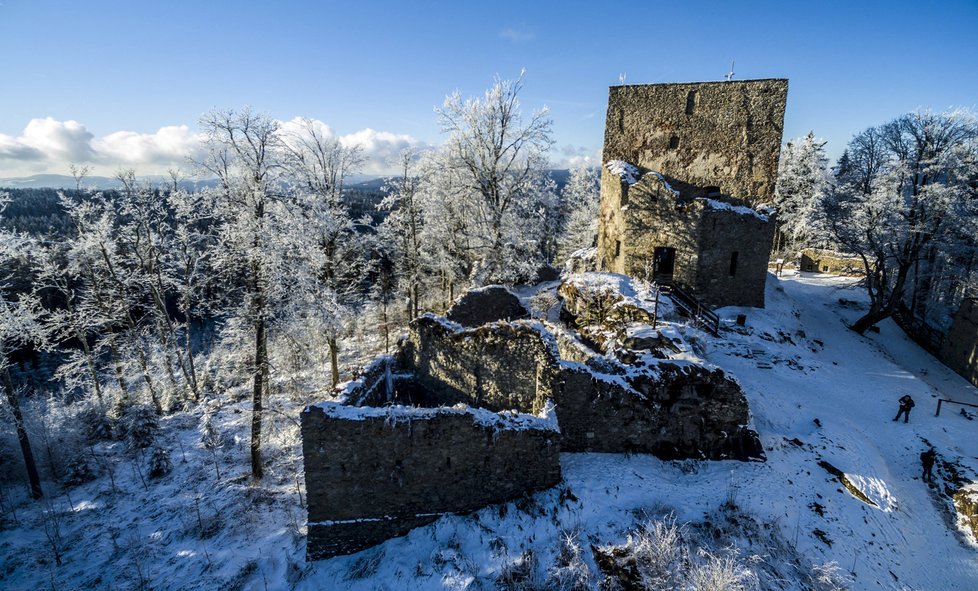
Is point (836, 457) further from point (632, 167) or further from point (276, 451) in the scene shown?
point (276, 451)

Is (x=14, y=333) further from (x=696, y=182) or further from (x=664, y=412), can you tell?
(x=696, y=182)

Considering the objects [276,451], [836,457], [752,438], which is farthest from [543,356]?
[276,451]

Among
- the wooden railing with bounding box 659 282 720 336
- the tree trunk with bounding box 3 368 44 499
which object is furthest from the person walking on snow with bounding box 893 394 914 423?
the tree trunk with bounding box 3 368 44 499

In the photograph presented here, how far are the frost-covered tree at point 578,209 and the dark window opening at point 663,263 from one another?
689 inches

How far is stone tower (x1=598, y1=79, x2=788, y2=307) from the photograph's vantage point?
57.3ft

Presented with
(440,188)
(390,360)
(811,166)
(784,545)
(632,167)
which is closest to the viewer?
(784,545)

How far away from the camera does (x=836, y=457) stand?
10281 mm

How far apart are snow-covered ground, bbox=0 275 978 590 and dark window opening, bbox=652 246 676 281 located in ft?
15.5

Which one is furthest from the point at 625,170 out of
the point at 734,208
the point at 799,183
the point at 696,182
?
the point at 799,183

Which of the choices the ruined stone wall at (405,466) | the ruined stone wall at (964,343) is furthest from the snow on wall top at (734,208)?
the ruined stone wall at (405,466)

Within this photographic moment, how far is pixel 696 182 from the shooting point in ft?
64.6

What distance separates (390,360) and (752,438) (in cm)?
986

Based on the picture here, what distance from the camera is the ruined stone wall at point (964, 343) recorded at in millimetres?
16156

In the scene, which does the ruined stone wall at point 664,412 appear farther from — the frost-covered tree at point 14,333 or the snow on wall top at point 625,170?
the frost-covered tree at point 14,333
